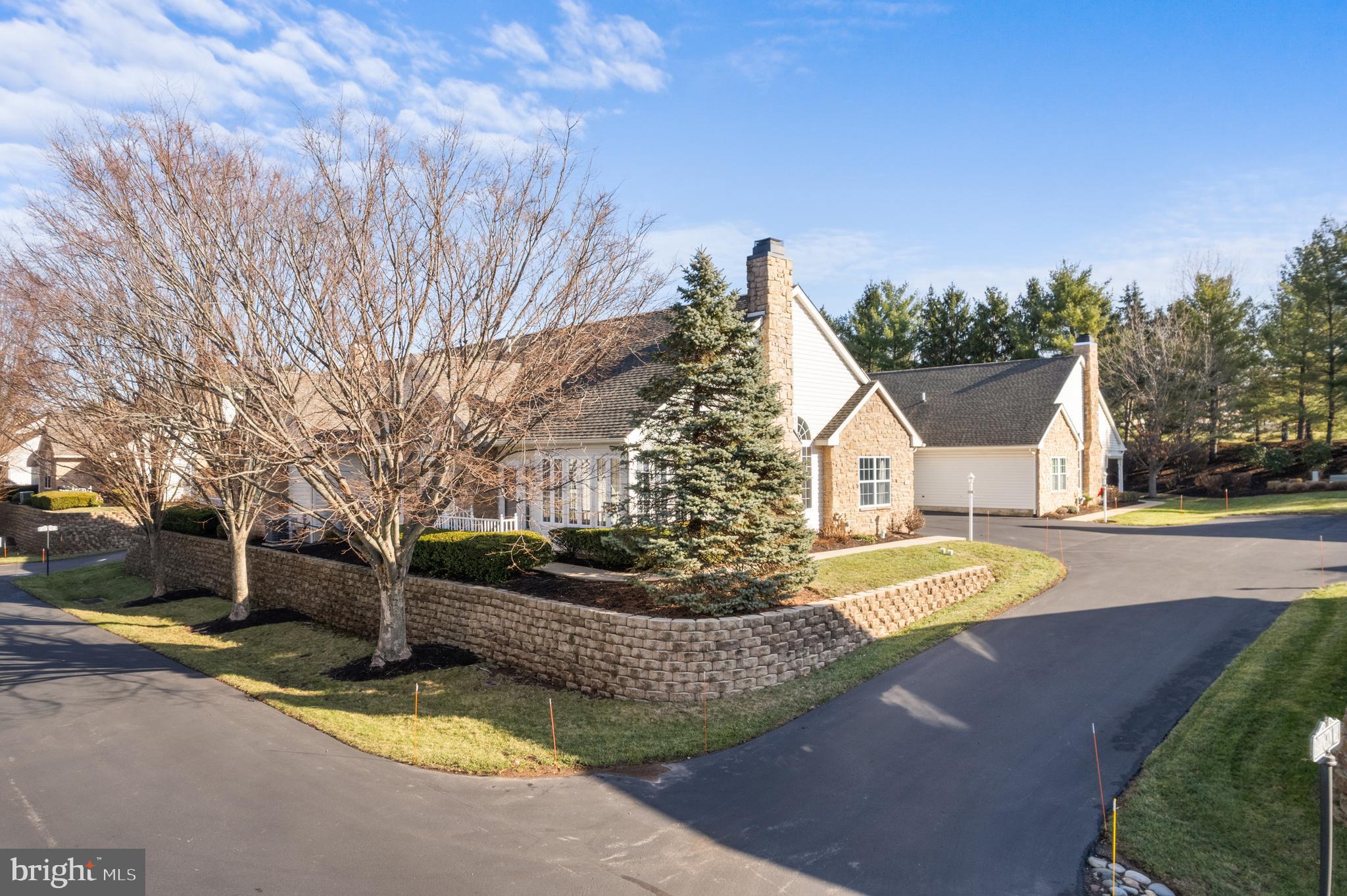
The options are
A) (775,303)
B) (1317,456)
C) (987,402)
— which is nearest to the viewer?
(775,303)

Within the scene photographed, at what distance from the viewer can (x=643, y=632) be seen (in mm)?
11156

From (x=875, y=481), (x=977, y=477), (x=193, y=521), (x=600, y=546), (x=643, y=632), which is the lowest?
(x=643, y=632)

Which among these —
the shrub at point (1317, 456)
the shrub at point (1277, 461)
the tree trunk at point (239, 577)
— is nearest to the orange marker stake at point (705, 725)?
the tree trunk at point (239, 577)

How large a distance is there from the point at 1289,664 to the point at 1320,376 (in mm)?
39527

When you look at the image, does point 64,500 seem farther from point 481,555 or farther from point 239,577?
point 481,555

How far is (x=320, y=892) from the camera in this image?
6.18m

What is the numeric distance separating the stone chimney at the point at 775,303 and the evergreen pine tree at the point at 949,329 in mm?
41913

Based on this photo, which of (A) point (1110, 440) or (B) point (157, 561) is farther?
(A) point (1110, 440)

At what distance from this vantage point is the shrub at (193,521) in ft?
78.6

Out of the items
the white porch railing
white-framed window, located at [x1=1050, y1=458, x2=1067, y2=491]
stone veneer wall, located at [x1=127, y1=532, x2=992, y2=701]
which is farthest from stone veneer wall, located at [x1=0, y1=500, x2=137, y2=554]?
white-framed window, located at [x1=1050, y1=458, x2=1067, y2=491]

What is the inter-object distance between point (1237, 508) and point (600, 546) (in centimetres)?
2833

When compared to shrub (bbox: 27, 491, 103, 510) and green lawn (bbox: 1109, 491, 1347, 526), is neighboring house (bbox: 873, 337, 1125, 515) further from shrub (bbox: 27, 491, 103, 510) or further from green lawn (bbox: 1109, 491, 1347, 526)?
shrub (bbox: 27, 491, 103, 510)

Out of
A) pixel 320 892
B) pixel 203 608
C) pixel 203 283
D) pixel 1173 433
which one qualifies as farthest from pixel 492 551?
pixel 1173 433

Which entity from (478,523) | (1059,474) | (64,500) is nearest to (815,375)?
(478,523)
